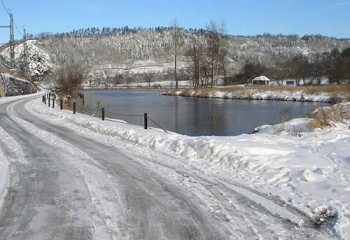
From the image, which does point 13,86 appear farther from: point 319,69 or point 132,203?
point 319,69

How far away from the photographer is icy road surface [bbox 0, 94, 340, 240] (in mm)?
5965

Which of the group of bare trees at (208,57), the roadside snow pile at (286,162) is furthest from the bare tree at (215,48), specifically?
the roadside snow pile at (286,162)

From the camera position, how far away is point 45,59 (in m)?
127

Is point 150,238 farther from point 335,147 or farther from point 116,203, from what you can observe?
point 335,147

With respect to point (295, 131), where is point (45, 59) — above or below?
above

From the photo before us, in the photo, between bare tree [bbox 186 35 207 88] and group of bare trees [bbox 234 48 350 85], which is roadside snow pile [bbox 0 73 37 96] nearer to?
bare tree [bbox 186 35 207 88]

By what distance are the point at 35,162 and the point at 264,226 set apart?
6998mm

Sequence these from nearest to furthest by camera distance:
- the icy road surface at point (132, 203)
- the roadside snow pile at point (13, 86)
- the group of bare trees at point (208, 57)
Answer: the icy road surface at point (132, 203)
the roadside snow pile at point (13, 86)
the group of bare trees at point (208, 57)

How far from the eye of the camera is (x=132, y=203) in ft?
24.2

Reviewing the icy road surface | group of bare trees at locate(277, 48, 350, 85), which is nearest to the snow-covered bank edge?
group of bare trees at locate(277, 48, 350, 85)

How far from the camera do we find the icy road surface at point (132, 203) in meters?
5.96

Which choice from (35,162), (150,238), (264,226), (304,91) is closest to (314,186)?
(264,226)

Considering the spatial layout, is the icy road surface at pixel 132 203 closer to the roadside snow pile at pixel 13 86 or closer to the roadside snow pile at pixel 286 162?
the roadside snow pile at pixel 286 162

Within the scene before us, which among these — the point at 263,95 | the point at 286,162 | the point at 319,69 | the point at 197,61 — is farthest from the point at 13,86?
the point at 319,69
